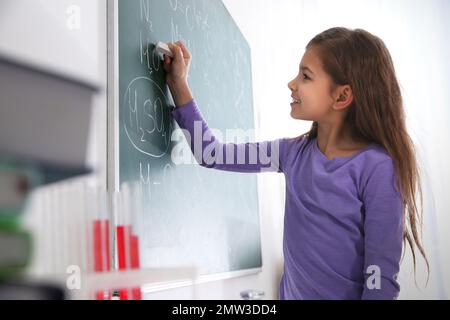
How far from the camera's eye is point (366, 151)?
1.09m

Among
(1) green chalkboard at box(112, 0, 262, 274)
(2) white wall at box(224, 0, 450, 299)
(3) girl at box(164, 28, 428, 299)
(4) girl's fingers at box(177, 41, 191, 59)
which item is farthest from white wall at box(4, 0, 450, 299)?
(4) girl's fingers at box(177, 41, 191, 59)

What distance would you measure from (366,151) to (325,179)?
12 centimetres

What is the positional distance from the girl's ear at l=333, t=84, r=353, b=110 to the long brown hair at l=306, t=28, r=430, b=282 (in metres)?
0.01

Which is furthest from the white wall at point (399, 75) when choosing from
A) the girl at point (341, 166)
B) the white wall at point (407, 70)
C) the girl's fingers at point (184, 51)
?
the girl's fingers at point (184, 51)

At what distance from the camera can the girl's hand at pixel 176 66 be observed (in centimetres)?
98

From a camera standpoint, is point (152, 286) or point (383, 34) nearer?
point (152, 286)

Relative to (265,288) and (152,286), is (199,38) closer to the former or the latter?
(152,286)

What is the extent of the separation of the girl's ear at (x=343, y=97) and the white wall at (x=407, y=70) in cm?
90

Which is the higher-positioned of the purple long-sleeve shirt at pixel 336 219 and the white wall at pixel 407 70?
the white wall at pixel 407 70

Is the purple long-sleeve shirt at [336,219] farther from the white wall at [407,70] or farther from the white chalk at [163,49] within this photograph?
the white wall at [407,70]

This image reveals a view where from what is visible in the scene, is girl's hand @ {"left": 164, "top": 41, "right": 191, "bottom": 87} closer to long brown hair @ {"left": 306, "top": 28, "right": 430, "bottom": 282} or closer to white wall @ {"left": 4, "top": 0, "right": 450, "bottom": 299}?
long brown hair @ {"left": 306, "top": 28, "right": 430, "bottom": 282}

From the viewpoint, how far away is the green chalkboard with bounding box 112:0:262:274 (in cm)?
82

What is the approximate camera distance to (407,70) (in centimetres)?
225

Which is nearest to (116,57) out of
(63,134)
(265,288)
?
(63,134)
